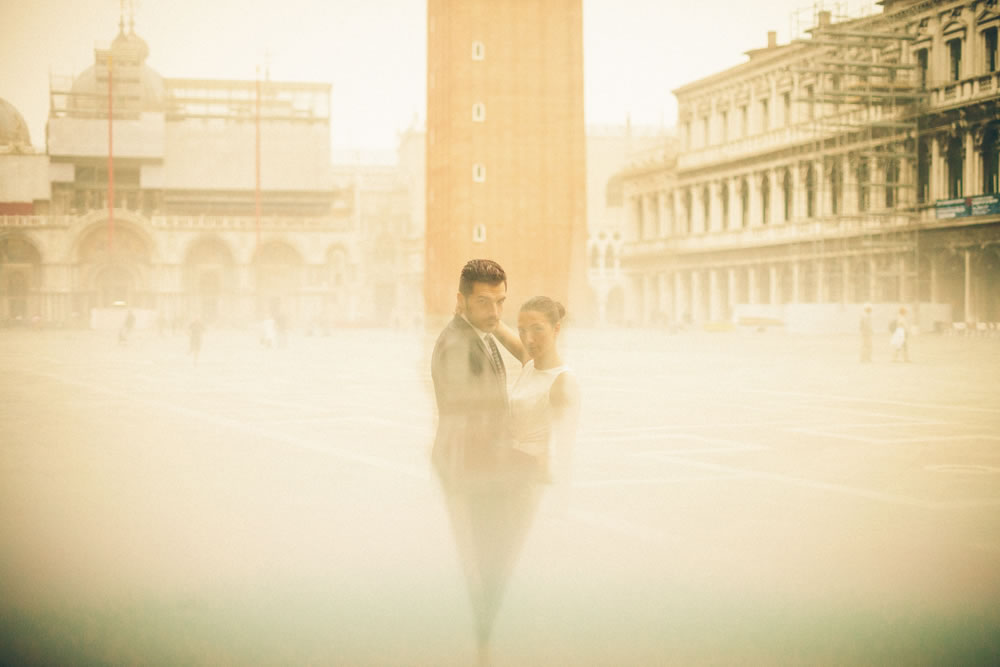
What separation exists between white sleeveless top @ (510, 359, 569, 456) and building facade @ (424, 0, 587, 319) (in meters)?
49.2

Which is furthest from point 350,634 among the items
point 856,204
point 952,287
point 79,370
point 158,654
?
point 856,204

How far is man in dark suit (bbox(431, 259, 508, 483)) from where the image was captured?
4.80 meters

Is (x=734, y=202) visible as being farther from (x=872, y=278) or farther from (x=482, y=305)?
(x=482, y=305)

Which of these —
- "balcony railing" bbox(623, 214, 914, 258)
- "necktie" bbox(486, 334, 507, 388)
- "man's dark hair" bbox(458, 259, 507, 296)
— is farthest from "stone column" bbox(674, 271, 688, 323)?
"man's dark hair" bbox(458, 259, 507, 296)

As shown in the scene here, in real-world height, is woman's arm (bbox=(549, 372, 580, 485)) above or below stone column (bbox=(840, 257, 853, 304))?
below

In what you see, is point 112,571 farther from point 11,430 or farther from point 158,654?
point 11,430

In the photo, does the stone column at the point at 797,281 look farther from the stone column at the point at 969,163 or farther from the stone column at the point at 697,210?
the stone column at the point at 969,163

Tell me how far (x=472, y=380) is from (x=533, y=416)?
43 cm

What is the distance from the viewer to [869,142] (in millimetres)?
55125

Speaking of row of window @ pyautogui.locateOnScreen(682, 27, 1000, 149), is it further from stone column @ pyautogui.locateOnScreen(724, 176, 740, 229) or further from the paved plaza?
the paved plaza

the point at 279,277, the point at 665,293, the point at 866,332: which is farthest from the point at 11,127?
the point at 866,332

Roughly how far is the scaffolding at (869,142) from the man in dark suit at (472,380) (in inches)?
1937

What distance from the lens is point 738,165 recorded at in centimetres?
6944

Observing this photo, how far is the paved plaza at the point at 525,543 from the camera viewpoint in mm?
5723
